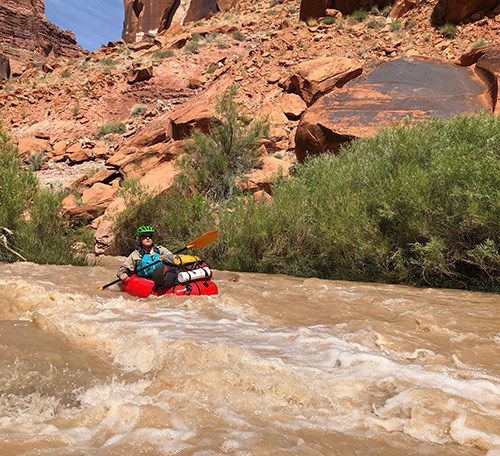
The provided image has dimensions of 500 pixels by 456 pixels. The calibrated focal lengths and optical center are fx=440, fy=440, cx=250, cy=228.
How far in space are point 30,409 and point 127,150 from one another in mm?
15175

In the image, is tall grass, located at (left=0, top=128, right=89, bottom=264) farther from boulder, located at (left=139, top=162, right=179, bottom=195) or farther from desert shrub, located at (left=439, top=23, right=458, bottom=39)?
desert shrub, located at (left=439, top=23, right=458, bottom=39)

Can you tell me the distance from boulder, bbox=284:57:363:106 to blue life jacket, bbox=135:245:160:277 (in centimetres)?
1085

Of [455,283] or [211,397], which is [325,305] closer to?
[455,283]

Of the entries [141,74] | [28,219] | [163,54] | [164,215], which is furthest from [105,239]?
[163,54]

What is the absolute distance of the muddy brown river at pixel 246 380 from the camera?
195 centimetres

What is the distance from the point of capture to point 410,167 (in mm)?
7590

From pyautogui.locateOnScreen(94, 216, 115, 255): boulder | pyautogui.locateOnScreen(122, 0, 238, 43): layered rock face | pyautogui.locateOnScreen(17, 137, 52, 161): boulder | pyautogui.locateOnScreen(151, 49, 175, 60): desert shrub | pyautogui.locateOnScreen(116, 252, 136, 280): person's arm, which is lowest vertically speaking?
pyautogui.locateOnScreen(94, 216, 115, 255): boulder

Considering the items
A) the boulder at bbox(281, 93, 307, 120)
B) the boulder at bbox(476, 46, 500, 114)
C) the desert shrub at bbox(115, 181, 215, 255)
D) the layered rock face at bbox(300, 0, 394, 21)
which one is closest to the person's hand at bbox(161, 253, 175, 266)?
the desert shrub at bbox(115, 181, 215, 255)

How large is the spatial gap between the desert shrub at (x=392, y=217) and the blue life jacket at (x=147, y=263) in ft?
8.74

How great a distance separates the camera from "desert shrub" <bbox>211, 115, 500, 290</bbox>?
6.02 metres

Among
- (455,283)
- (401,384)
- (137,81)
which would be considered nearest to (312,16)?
(137,81)

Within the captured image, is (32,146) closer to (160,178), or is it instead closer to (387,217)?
(160,178)

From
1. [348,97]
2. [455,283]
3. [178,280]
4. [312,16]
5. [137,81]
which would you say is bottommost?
[455,283]

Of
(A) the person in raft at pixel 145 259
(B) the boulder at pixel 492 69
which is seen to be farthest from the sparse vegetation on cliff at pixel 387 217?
(B) the boulder at pixel 492 69
